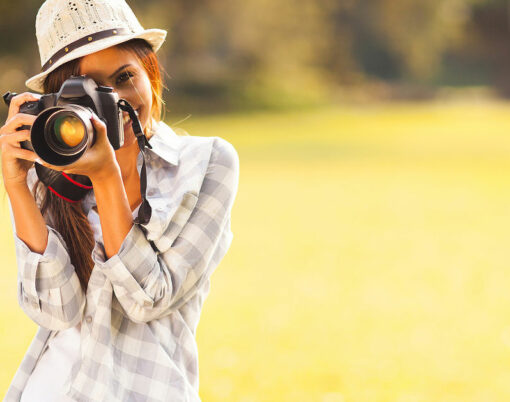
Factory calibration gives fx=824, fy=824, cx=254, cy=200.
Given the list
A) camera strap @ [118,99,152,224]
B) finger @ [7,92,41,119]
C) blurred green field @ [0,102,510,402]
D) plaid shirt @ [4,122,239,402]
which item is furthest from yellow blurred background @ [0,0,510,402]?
finger @ [7,92,41,119]

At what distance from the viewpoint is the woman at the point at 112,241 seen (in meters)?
1.61

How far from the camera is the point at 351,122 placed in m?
24.5

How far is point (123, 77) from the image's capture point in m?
1.72

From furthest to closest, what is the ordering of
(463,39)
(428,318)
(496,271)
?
(463,39), (496,271), (428,318)

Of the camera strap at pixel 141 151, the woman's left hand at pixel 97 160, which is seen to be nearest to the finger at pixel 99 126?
the woman's left hand at pixel 97 160

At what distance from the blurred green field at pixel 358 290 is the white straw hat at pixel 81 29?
251 centimetres

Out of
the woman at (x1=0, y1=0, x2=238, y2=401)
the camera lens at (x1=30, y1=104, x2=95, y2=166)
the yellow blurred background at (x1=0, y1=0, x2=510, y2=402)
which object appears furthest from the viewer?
the yellow blurred background at (x1=0, y1=0, x2=510, y2=402)

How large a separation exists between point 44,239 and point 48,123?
261mm

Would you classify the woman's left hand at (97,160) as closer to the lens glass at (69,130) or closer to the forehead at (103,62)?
the lens glass at (69,130)

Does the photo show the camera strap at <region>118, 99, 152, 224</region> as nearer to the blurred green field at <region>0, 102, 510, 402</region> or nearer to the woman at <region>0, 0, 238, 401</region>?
the woman at <region>0, 0, 238, 401</region>

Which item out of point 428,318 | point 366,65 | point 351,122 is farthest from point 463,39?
point 428,318

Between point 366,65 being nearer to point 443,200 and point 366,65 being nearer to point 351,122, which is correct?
point 351,122

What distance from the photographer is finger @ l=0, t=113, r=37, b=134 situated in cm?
162

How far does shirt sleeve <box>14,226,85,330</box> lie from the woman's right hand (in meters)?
0.13
